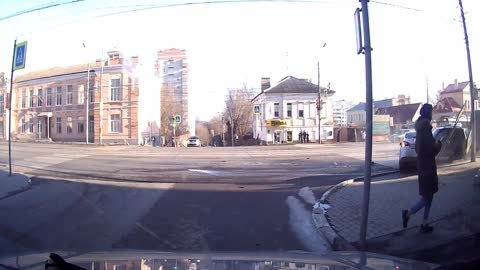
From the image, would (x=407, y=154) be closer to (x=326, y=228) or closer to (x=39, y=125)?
(x=326, y=228)

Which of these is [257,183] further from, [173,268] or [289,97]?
[289,97]

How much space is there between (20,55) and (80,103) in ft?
114

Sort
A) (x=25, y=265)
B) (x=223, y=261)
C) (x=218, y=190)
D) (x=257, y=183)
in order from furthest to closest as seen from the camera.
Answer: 1. (x=257, y=183)
2. (x=218, y=190)
3. (x=223, y=261)
4. (x=25, y=265)

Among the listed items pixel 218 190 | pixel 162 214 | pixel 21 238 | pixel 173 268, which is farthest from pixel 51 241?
pixel 218 190

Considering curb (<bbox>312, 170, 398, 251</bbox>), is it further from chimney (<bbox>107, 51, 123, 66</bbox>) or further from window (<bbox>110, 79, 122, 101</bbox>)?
window (<bbox>110, 79, 122, 101</bbox>)

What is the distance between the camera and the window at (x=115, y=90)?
44.8m

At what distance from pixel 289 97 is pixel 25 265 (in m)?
49.1

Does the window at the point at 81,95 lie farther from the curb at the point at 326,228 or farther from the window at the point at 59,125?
the curb at the point at 326,228

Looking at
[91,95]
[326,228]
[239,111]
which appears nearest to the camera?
[326,228]

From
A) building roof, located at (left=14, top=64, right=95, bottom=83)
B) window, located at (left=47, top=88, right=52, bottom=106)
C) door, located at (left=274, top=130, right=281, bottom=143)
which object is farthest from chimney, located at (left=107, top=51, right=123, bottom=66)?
door, located at (left=274, top=130, right=281, bottom=143)

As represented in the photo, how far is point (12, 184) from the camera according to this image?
12.3 meters

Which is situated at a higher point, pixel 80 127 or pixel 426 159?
pixel 80 127

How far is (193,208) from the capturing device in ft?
27.7

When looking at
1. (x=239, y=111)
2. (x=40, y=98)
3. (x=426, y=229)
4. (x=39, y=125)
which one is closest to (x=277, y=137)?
(x=239, y=111)
